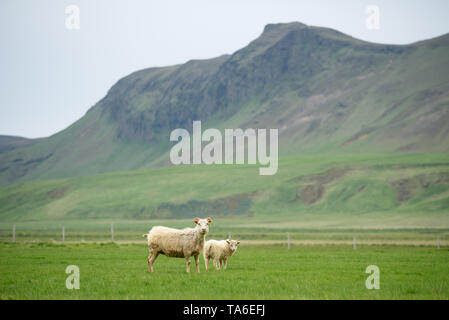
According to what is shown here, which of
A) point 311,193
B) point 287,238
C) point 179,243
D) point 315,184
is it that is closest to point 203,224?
point 179,243

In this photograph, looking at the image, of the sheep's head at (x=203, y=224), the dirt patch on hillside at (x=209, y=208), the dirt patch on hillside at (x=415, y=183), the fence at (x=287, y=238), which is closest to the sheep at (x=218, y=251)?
the sheep's head at (x=203, y=224)

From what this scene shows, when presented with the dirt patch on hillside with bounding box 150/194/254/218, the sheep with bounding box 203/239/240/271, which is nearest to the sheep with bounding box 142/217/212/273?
the sheep with bounding box 203/239/240/271

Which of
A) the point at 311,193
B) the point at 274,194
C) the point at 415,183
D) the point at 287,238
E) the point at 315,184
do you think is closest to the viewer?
the point at 287,238

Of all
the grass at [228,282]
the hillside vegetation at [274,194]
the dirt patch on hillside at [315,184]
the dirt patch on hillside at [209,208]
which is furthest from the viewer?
the dirt patch on hillside at [315,184]

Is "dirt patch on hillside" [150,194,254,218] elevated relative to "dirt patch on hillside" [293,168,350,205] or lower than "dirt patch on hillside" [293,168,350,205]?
lower

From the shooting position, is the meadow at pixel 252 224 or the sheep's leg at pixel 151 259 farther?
the sheep's leg at pixel 151 259

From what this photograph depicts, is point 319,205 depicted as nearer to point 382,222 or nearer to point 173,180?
point 382,222

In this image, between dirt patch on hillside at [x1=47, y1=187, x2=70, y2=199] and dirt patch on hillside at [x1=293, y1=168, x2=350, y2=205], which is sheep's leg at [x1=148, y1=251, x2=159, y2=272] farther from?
dirt patch on hillside at [x1=47, y1=187, x2=70, y2=199]

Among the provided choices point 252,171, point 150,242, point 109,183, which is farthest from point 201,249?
point 109,183

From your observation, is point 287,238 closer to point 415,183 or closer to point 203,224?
point 203,224

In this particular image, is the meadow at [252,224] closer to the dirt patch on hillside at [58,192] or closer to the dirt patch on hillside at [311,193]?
the dirt patch on hillside at [311,193]

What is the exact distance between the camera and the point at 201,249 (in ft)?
81.4
